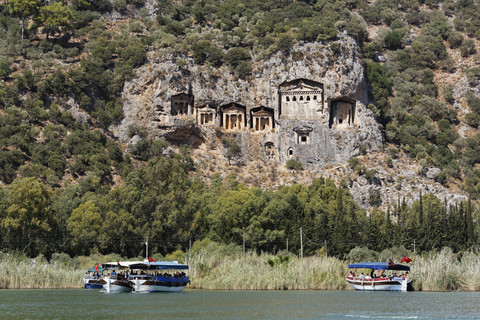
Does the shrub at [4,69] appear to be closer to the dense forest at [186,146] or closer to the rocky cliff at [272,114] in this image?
the dense forest at [186,146]

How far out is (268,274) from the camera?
228 ft

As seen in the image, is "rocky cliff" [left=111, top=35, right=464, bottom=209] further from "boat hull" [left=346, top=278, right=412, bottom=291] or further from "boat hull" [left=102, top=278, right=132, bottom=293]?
"boat hull" [left=102, top=278, right=132, bottom=293]

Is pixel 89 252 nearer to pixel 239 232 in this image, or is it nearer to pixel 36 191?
pixel 36 191

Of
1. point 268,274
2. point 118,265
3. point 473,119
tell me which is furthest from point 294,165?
point 118,265

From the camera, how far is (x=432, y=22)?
576 feet

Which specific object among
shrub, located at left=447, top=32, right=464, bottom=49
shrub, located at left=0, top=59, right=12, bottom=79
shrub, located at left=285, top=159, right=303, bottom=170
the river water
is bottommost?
the river water

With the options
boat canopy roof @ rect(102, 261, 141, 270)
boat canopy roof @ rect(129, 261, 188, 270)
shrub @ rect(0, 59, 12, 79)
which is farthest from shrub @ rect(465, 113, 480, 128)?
boat canopy roof @ rect(129, 261, 188, 270)

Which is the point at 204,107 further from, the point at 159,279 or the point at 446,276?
the point at 446,276

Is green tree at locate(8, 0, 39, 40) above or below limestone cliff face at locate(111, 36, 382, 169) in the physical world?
above

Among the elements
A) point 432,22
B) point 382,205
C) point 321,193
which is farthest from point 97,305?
point 432,22

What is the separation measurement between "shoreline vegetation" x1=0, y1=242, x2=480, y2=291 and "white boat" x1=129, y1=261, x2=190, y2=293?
3256 mm

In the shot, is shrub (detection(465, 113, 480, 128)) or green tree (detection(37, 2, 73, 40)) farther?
shrub (detection(465, 113, 480, 128))

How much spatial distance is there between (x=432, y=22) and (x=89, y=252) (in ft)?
362

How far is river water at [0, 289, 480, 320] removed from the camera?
164ft
